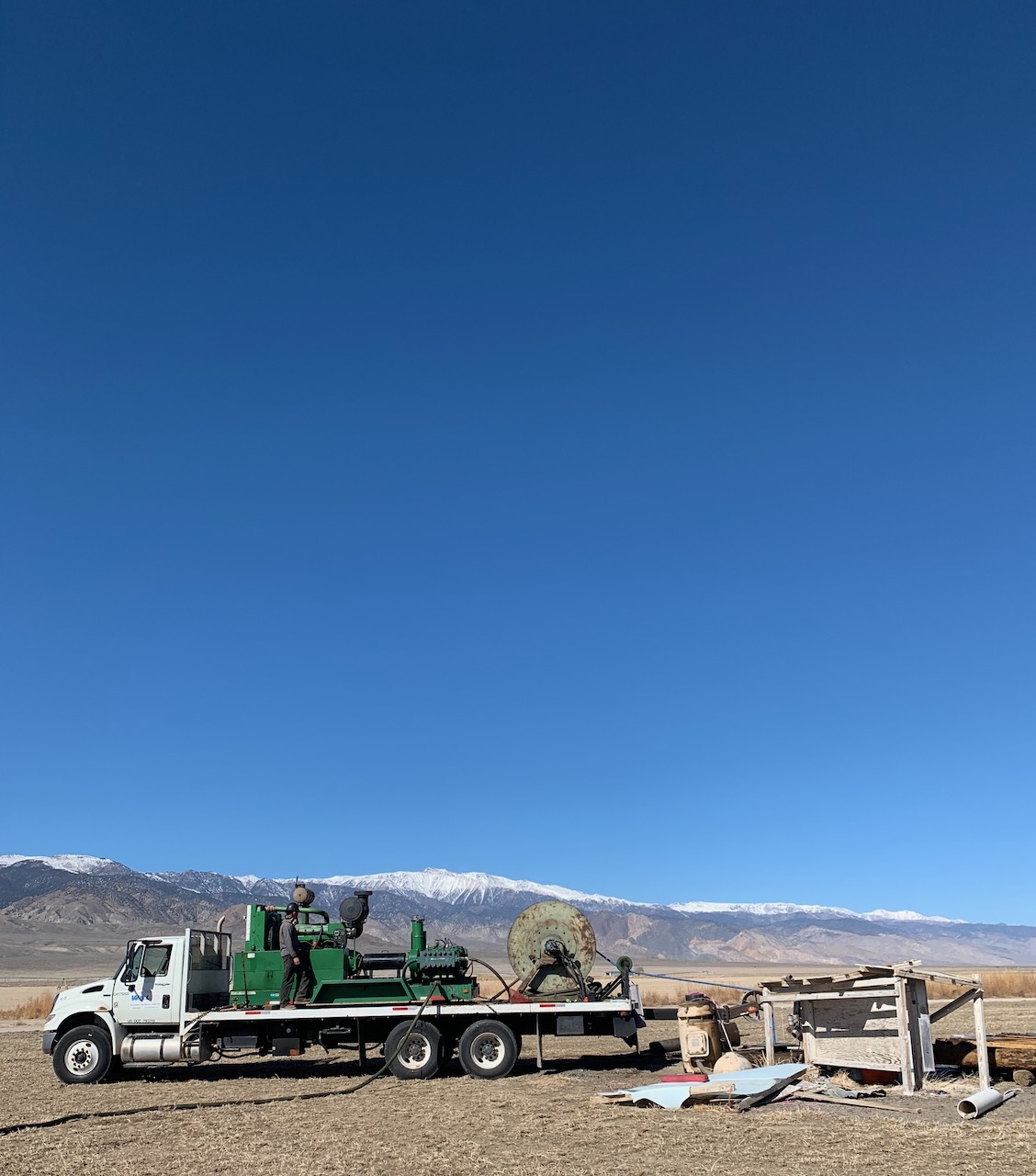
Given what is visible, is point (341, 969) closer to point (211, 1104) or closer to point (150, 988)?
point (150, 988)

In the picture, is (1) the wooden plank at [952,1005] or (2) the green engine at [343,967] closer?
(1) the wooden plank at [952,1005]

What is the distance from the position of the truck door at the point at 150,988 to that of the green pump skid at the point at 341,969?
108 cm

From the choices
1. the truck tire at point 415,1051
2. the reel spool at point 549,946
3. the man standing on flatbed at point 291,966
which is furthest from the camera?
the reel spool at point 549,946

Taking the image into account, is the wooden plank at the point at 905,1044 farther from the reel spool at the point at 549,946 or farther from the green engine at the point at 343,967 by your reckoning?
the green engine at the point at 343,967

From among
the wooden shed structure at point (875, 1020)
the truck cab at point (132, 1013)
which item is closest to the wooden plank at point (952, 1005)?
the wooden shed structure at point (875, 1020)

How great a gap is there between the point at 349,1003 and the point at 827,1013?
8.44m

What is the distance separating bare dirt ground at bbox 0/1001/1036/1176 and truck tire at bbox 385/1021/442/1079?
0.39m

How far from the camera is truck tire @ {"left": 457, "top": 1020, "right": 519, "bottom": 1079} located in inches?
790

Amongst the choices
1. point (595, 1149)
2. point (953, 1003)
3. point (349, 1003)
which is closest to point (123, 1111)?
point (349, 1003)

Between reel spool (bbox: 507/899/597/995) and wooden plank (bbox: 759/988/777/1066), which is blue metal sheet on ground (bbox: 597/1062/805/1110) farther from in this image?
reel spool (bbox: 507/899/597/995)

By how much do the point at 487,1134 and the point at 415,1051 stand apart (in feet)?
19.8

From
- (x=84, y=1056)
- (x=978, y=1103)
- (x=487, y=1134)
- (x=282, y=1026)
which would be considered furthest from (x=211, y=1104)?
(x=978, y=1103)

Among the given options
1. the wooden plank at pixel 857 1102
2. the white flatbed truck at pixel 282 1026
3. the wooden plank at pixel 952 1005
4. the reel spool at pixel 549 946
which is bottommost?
the wooden plank at pixel 857 1102

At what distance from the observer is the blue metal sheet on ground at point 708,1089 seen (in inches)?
655
